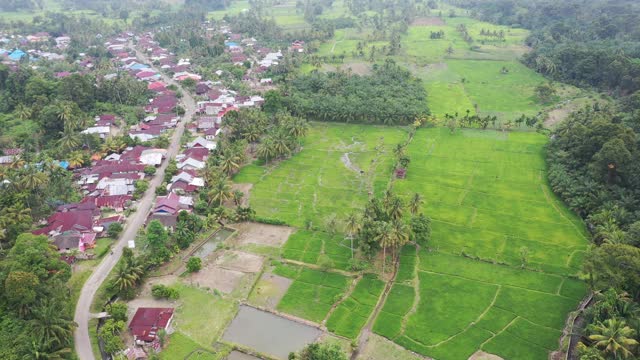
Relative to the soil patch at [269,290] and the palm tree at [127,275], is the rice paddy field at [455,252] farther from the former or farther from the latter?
the palm tree at [127,275]

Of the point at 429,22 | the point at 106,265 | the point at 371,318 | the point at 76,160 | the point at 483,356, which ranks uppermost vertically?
the point at 429,22

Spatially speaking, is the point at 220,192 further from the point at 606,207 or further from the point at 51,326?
the point at 606,207

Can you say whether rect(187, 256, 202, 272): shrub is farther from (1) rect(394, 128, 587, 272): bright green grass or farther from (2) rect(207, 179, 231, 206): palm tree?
(1) rect(394, 128, 587, 272): bright green grass

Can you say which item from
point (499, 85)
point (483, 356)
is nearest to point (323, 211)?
point (483, 356)

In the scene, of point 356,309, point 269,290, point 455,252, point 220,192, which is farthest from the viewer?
point 220,192

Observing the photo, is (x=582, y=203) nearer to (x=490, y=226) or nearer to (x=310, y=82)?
(x=490, y=226)
